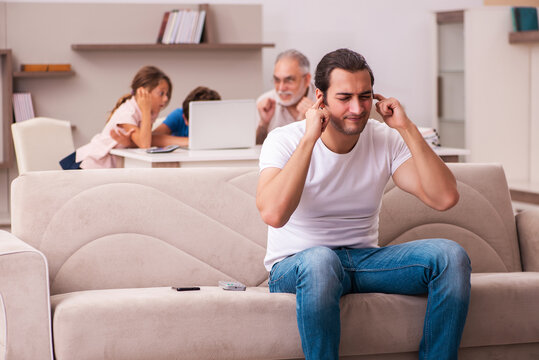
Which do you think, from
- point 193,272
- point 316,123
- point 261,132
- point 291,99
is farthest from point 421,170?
point 261,132

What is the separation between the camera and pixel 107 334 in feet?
6.90

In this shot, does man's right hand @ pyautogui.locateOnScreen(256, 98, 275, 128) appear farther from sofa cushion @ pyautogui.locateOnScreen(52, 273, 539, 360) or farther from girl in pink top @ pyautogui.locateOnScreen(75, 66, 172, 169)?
sofa cushion @ pyautogui.locateOnScreen(52, 273, 539, 360)

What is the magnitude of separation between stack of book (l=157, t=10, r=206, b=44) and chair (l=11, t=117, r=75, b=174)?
4.77 feet

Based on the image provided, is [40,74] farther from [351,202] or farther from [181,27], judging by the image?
[351,202]

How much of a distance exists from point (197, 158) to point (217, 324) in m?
1.59

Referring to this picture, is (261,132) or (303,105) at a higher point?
(303,105)

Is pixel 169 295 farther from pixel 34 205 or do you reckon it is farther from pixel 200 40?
pixel 200 40

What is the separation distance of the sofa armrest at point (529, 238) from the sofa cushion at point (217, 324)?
0.54 metres

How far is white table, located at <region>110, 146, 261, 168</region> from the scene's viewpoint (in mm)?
3633

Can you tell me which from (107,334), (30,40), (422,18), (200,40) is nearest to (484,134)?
(422,18)

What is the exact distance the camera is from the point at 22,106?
5.56 m

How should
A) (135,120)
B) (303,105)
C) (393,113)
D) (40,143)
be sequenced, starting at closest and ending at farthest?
1. (393,113)
2. (303,105)
3. (135,120)
4. (40,143)

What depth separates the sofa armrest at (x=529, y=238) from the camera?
2721 millimetres

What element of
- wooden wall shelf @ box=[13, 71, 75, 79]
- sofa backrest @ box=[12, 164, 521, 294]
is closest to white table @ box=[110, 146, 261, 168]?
sofa backrest @ box=[12, 164, 521, 294]
